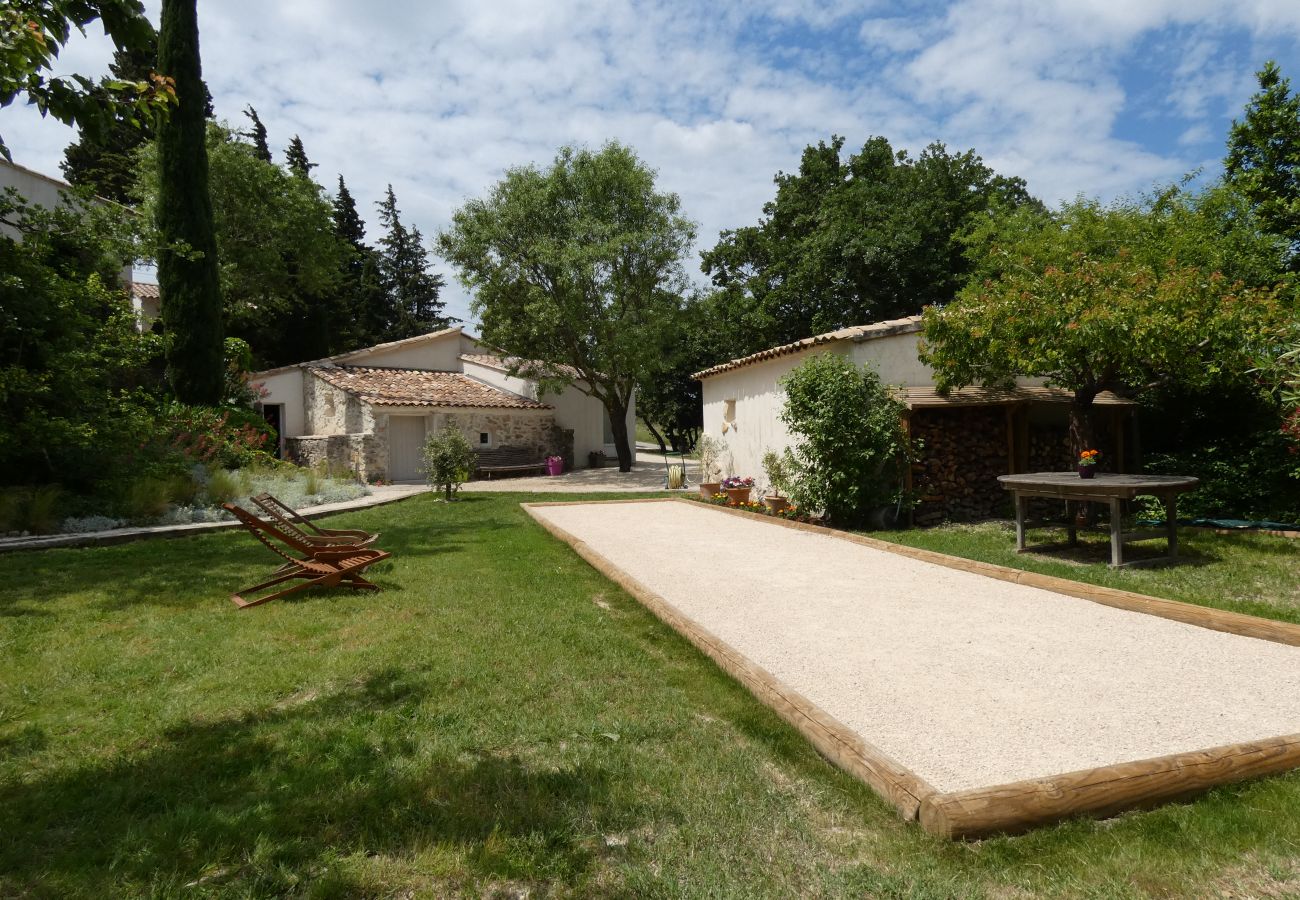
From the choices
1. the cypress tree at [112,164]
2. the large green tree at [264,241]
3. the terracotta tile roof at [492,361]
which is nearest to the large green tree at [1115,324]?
the terracotta tile roof at [492,361]

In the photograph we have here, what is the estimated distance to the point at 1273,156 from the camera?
13.7 metres

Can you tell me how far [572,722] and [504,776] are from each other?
57cm

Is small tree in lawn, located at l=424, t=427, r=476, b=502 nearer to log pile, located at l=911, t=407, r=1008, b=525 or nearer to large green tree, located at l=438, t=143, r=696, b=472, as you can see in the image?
large green tree, located at l=438, t=143, r=696, b=472

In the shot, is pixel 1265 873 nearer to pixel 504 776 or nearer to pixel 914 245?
pixel 504 776

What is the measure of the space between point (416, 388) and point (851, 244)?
1526cm

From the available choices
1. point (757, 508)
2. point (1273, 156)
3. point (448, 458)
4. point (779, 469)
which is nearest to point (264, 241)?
point (448, 458)

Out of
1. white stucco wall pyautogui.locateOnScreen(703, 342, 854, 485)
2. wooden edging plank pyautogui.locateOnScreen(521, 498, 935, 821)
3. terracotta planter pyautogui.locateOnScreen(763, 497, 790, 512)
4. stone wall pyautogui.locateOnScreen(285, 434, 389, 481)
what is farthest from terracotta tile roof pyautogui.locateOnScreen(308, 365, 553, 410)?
wooden edging plank pyautogui.locateOnScreen(521, 498, 935, 821)

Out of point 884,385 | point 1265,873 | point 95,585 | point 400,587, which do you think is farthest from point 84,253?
point 1265,873

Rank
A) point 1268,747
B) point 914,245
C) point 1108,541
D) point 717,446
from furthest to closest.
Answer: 1. point 914,245
2. point 717,446
3. point 1108,541
4. point 1268,747

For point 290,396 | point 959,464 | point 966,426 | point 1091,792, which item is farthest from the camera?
point 290,396

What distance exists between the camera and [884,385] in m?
10.4

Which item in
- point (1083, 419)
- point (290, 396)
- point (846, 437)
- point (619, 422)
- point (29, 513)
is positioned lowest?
point (29, 513)

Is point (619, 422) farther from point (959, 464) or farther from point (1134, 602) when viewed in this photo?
point (1134, 602)

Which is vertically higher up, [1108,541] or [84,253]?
[84,253]
